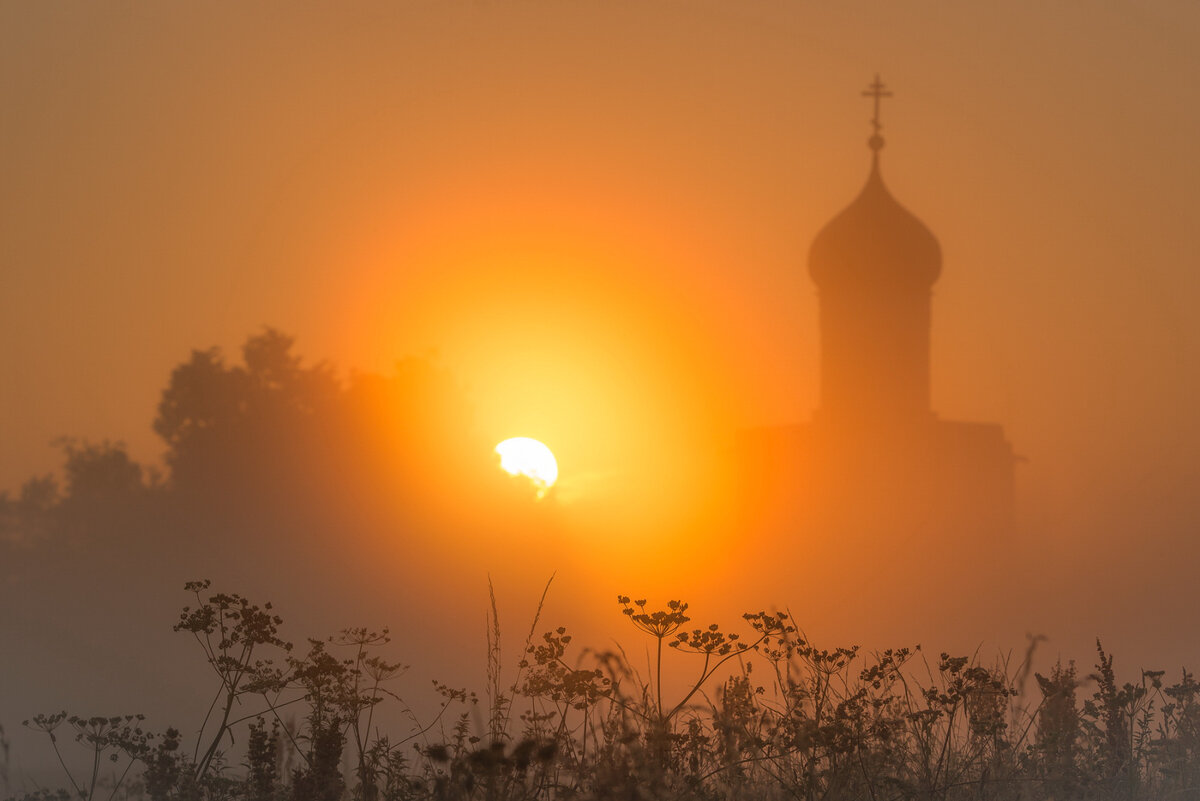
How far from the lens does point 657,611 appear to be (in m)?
4.82

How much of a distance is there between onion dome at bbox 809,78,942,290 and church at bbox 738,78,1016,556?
52 mm

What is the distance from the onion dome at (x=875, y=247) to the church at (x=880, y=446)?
52 millimetres

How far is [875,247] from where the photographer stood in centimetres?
3703

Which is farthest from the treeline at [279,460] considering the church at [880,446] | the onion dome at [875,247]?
the onion dome at [875,247]

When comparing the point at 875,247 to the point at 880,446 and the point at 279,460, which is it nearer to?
the point at 880,446

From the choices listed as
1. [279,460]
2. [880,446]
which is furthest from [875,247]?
[279,460]

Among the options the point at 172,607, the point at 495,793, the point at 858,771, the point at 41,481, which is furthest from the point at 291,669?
the point at 41,481

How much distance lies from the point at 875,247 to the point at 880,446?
5.32 m

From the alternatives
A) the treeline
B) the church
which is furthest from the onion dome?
the treeline

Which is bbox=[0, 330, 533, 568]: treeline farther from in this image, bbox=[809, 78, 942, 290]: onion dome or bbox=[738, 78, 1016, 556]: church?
bbox=[809, 78, 942, 290]: onion dome

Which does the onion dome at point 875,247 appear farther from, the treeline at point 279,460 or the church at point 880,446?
the treeline at point 279,460

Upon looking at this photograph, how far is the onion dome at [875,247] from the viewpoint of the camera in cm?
3653

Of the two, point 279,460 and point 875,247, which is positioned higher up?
point 875,247

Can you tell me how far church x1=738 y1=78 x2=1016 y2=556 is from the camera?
34.5 meters
